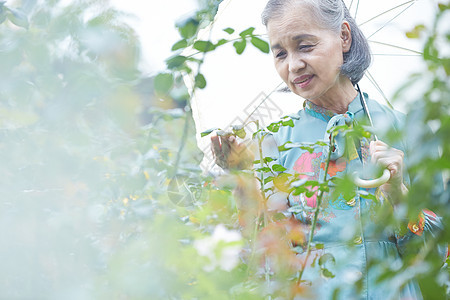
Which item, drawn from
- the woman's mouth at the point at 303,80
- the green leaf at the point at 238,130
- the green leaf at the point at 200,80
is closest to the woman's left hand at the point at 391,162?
the green leaf at the point at 238,130

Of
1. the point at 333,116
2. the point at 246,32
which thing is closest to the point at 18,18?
the point at 246,32

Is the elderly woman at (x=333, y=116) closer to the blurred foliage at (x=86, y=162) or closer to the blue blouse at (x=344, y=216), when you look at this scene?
the blue blouse at (x=344, y=216)

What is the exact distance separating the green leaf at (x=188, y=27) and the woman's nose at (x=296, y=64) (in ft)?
3.28

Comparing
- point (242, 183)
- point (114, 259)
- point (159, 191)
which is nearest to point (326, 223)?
point (242, 183)

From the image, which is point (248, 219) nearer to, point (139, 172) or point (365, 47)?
point (139, 172)

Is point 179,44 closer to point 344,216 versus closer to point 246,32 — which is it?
point 246,32

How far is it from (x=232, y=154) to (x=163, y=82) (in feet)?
2.30

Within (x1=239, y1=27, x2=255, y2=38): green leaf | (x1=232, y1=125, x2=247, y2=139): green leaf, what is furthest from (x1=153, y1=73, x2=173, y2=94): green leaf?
(x1=232, y1=125, x2=247, y2=139): green leaf

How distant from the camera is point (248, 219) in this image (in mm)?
1438

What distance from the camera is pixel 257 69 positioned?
245 centimetres

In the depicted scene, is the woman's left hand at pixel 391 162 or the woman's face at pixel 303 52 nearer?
the woman's left hand at pixel 391 162

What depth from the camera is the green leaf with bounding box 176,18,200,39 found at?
88 cm

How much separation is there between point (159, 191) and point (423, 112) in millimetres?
970

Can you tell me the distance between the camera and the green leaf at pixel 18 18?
2.97 ft
